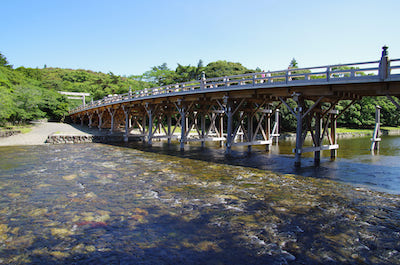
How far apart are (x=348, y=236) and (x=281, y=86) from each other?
9411 mm

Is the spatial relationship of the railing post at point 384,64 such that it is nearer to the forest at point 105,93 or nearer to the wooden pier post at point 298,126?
the wooden pier post at point 298,126

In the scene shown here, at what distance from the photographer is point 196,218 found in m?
6.59

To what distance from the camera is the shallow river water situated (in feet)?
16.0

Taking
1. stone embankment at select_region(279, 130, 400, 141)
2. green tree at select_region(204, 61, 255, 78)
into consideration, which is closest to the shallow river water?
stone embankment at select_region(279, 130, 400, 141)

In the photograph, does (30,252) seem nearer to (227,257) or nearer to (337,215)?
(227,257)

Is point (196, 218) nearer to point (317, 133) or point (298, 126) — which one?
point (298, 126)

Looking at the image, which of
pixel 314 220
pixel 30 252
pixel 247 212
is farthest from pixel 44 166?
pixel 314 220

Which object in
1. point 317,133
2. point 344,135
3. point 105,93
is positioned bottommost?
point 344,135

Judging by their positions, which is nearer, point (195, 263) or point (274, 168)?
point (195, 263)

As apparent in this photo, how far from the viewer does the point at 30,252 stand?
4.89m

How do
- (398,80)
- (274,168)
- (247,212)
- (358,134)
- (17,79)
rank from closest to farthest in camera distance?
(247,212) < (398,80) < (274,168) < (358,134) < (17,79)

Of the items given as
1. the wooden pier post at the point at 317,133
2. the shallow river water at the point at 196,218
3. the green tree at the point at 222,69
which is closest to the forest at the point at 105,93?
the green tree at the point at 222,69

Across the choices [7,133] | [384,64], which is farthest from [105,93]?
[384,64]

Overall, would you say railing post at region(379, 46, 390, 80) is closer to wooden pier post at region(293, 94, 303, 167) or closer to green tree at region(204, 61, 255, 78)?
wooden pier post at region(293, 94, 303, 167)
